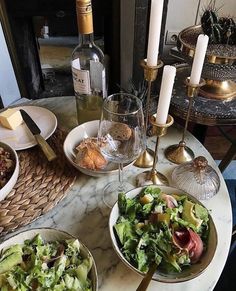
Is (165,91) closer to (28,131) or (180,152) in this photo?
(180,152)

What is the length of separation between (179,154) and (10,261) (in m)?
0.49

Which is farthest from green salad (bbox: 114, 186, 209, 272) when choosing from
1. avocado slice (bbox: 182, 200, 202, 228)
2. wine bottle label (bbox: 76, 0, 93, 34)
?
wine bottle label (bbox: 76, 0, 93, 34)

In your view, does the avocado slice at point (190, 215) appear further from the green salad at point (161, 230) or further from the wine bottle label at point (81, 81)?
the wine bottle label at point (81, 81)

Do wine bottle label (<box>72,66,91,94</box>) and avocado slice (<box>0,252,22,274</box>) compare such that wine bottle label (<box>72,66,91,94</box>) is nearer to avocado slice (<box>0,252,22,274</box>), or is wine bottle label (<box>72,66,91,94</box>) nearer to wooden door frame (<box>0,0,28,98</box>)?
avocado slice (<box>0,252,22,274</box>)

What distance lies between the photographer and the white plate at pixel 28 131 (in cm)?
81

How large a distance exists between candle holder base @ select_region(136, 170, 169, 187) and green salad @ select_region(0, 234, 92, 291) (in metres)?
0.25

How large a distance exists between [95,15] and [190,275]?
4.32 feet

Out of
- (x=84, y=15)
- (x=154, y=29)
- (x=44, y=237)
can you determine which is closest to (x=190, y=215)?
(x=44, y=237)

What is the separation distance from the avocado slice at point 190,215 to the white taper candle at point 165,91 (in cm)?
17

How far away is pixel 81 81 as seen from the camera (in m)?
0.78

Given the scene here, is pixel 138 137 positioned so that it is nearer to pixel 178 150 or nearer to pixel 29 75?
pixel 178 150

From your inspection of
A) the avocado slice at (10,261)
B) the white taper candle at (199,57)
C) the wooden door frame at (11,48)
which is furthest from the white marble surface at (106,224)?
the wooden door frame at (11,48)

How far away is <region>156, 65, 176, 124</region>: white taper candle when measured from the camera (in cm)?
53

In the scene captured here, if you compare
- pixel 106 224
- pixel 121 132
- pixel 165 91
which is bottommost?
pixel 106 224
